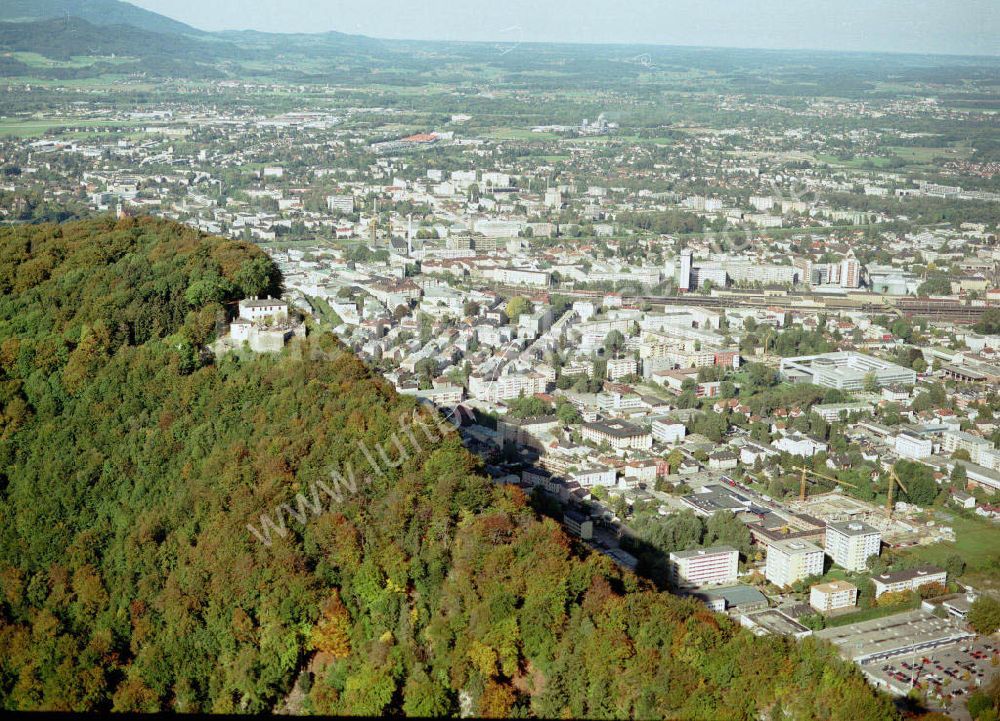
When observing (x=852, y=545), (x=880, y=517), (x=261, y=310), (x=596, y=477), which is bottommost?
(x=880, y=517)

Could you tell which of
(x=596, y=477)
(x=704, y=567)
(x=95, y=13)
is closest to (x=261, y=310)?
(x=704, y=567)

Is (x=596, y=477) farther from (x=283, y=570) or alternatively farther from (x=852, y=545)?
(x=283, y=570)

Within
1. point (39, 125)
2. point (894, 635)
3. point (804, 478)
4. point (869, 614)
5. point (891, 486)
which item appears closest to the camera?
point (894, 635)

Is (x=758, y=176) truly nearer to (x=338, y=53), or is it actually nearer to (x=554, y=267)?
(x=554, y=267)

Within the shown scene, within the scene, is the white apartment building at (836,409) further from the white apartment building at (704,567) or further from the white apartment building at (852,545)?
the white apartment building at (704,567)

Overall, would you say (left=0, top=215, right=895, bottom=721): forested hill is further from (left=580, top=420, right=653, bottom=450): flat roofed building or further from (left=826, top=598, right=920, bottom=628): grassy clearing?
(left=580, top=420, right=653, bottom=450): flat roofed building

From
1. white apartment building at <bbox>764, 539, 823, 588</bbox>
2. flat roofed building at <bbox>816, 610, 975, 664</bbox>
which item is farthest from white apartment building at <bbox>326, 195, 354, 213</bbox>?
flat roofed building at <bbox>816, 610, 975, 664</bbox>

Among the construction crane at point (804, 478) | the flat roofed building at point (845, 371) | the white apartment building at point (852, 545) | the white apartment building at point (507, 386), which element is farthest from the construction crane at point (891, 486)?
the white apartment building at point (507, 386)
